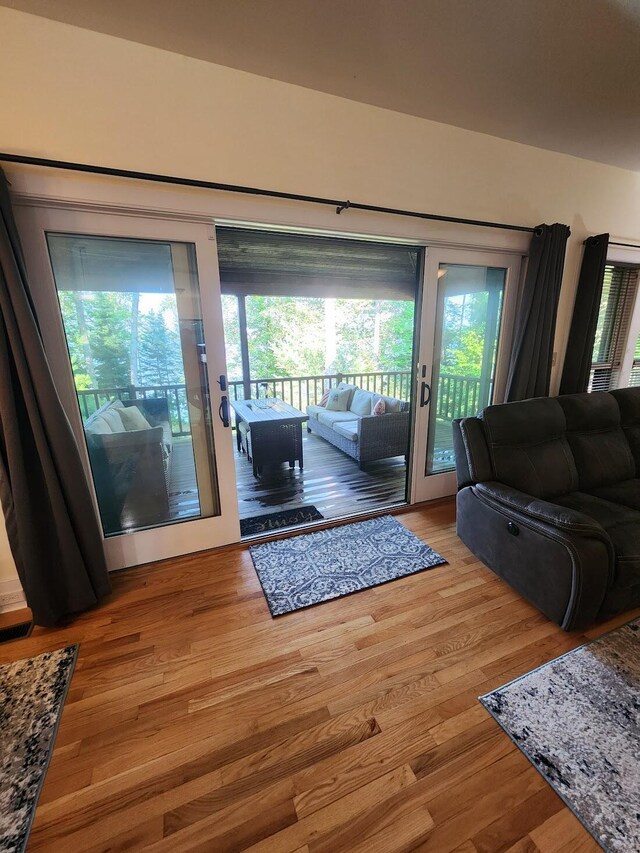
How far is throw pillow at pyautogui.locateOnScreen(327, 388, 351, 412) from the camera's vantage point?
4805 mm

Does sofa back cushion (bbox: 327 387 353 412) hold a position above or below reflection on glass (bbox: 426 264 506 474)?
below

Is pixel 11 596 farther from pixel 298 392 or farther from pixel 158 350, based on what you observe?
pixel 298 392

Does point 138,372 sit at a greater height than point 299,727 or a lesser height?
greater

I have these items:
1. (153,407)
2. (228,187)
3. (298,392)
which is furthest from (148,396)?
(298,392)

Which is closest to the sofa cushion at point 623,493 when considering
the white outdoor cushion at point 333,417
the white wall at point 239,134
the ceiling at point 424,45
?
the white wall at point 239,134

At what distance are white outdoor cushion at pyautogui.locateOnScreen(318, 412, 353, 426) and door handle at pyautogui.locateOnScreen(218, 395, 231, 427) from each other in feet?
7.52

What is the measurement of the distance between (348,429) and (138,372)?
97.3 inches

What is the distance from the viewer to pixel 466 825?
991 millimetres

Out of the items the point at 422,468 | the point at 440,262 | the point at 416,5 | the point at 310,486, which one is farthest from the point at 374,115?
the point at 310,486

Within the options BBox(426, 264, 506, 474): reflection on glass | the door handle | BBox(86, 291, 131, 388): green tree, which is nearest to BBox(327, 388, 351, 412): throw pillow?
BBox(426, 264, 506, 474): reflection on glass

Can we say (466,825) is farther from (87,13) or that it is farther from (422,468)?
(87,13)

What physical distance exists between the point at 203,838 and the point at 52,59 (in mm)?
2981

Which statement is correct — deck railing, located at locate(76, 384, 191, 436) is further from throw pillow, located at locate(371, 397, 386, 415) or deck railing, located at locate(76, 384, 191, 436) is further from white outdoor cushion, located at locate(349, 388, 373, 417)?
white outdoor cushion, located at locate(349, 388, 373, 417)

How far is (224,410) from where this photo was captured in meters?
2.11
